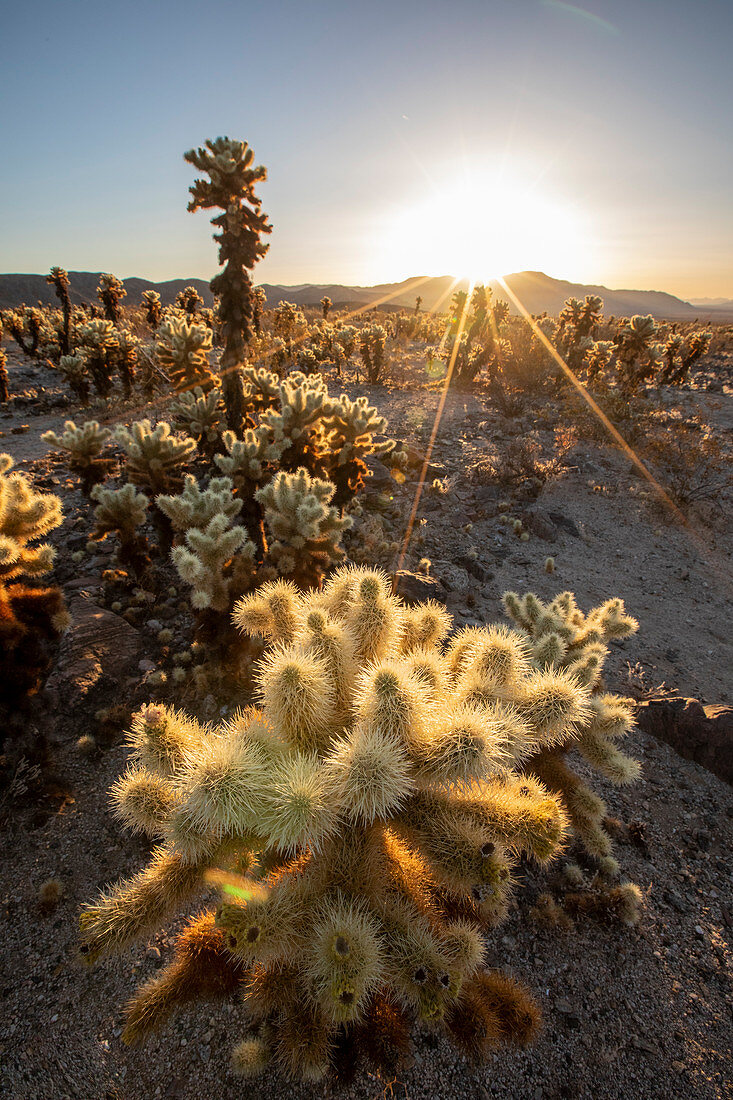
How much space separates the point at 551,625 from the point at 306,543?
3310mm

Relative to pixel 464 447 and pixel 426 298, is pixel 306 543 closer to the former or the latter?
pixel 464 447

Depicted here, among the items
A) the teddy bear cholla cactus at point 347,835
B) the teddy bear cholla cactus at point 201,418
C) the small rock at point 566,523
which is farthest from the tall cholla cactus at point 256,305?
the teddy bear cholla cactus at point 347,835

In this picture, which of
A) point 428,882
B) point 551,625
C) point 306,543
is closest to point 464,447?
point 306,543

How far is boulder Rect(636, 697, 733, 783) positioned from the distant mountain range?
6979cm

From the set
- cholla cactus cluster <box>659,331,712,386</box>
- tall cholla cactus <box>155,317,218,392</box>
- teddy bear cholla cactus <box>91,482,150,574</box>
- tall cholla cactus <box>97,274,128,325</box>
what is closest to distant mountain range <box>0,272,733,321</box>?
tall cholla cactus <box>97,274,128,325</box>

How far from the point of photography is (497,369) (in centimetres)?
2053

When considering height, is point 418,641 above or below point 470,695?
below

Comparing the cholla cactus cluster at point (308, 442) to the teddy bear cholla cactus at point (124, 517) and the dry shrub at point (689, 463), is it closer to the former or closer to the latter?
the teddy bear cholla cactus at point (124, 517)

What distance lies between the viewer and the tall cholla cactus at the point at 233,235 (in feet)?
26.2

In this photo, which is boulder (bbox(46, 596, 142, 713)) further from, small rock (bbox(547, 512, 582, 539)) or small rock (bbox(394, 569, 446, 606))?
small rock (bbox(547, 512, 582, 539))

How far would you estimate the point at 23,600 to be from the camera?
491 centimetres

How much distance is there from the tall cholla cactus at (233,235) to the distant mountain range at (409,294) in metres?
61.9

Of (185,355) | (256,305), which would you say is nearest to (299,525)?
(185,355)

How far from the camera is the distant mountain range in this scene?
228ft
